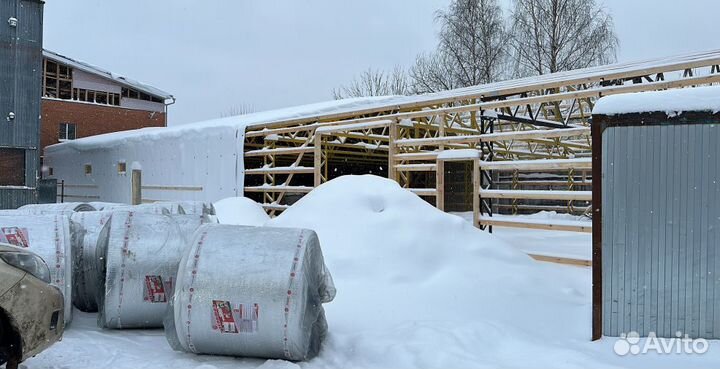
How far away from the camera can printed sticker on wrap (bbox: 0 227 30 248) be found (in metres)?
6.39

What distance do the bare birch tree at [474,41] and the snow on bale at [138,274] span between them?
27.1m

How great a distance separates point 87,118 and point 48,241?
27.7 m

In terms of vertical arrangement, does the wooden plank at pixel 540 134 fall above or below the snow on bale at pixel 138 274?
above

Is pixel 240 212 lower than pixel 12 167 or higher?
lower

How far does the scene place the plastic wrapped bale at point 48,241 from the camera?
6.46m

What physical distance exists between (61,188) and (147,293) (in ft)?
77.6

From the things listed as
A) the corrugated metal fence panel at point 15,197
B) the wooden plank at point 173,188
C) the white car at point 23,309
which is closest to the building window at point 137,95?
the corrugated metal fence panel at point 15,197

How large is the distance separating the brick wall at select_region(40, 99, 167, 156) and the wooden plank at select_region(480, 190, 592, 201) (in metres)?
26.5

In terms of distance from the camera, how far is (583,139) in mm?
19875

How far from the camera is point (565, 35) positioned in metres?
28.9

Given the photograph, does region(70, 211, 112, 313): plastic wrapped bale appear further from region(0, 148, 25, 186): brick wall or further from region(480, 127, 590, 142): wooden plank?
region(0, 148, 25, 186): brick wall

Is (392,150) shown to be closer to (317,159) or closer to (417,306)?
(317,159)

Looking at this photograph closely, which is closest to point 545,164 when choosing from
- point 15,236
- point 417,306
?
point 417,306

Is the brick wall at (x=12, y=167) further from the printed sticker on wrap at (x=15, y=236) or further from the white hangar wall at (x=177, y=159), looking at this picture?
the printed sticker on wrap at (x=15, y=236)
